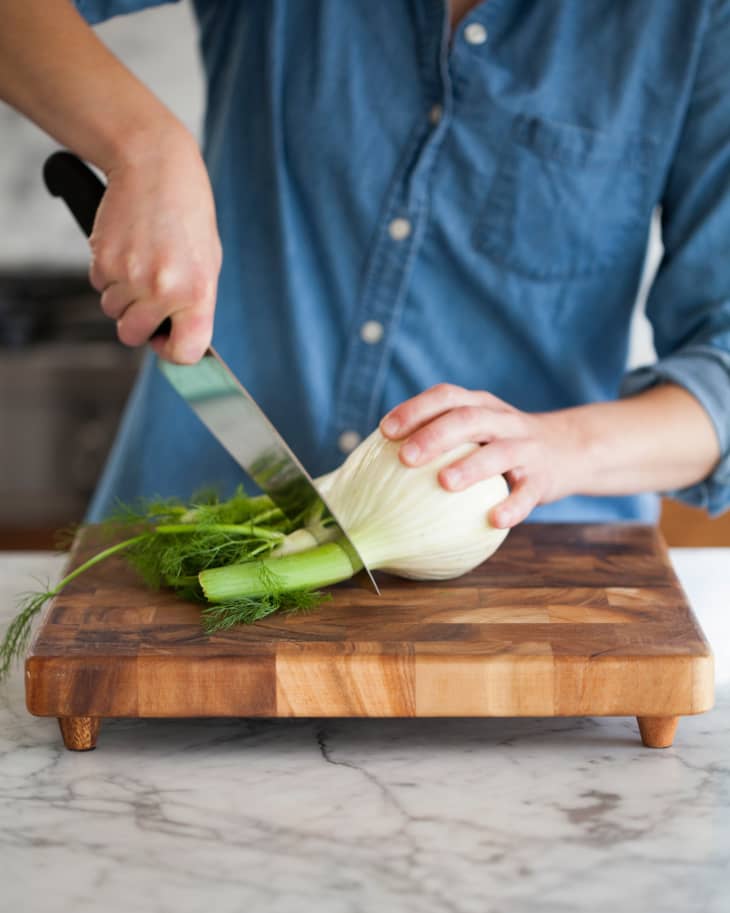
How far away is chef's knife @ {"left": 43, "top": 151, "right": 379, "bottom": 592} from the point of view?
1.04m

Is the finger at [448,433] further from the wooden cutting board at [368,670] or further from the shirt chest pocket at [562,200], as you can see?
the shirt chest pocket at [562,200]

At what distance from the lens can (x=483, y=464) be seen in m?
1.05

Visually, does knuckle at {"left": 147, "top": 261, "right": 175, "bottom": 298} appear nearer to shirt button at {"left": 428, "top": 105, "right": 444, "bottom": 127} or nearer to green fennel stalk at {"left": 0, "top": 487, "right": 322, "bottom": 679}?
green fennel stalk at {"left": 0, "top": 487, "right": 322, "bottom": 679}

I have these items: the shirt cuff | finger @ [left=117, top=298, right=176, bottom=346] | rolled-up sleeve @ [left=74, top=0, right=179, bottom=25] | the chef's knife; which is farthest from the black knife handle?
the shirt cuff

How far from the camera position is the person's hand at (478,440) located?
1.04 metres

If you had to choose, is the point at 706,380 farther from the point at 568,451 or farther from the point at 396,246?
the point at 396,246

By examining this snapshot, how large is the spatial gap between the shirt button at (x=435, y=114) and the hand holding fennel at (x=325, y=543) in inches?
16.5

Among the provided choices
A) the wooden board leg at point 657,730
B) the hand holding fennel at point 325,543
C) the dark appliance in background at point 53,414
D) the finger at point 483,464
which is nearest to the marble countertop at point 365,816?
the wooden board leg at point 657,730

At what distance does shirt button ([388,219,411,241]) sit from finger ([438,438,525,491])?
0.35 m

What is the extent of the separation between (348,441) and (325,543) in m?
0.35

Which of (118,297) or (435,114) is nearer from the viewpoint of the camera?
(118,297)

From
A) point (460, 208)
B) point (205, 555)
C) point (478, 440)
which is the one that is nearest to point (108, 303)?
point (205, 555)

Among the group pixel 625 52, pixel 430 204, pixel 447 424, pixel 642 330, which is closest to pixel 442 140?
pixel 430 204

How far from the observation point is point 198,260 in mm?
1013
